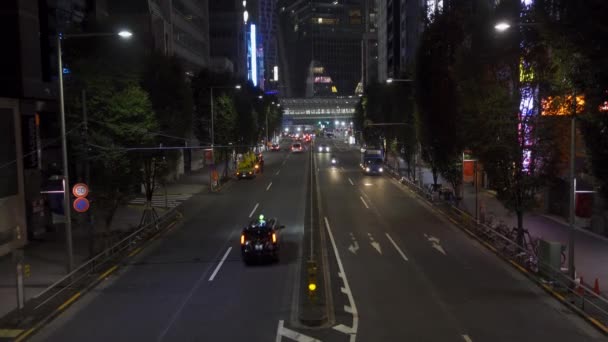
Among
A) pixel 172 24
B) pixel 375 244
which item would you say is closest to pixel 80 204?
pixel 375 244

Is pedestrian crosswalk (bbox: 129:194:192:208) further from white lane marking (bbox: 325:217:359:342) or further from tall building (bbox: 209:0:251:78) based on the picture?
tall building (bbox: 209:0:251:78)

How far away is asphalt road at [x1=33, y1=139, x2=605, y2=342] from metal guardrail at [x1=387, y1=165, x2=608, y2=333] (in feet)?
1.46

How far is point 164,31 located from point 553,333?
1992 inches

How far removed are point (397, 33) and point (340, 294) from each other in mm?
104924

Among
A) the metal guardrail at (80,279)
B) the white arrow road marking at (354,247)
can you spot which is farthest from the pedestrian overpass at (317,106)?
the metal guardrail at (80,279)

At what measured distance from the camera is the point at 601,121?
12.3m

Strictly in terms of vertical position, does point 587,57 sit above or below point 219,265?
above

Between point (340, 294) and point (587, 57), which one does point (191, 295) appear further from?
point (587, 57)

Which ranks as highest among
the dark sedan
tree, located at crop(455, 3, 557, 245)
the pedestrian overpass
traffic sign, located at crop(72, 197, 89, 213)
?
the pedestrian overpass

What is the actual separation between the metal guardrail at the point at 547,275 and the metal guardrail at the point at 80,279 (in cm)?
1577

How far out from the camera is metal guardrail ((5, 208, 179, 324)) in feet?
57.1

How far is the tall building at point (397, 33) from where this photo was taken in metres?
98.2

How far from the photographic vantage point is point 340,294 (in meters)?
18.6

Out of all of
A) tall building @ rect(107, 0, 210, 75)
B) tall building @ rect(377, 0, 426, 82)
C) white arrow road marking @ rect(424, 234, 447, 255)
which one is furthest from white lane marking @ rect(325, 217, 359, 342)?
tall building @ rect(377, 0, 426, 82)
